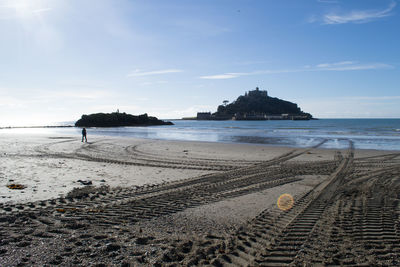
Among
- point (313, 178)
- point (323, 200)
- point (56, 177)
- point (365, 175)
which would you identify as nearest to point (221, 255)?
point (323, 200)

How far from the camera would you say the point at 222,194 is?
766 cm

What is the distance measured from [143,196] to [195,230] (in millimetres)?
2661

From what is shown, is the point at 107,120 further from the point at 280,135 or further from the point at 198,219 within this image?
the point at 198,219

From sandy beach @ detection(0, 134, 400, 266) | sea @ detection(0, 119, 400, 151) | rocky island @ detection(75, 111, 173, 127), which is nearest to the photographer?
sandy beach @ detection(0, 134, 400, 266)

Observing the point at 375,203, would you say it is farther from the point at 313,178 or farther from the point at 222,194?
the point at 222,194

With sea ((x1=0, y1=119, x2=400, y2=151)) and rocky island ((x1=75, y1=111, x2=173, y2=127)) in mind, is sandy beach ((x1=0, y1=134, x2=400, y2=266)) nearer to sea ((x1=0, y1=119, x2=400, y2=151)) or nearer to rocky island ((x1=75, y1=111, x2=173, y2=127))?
sea ((x1=0, y1=119, x2=400, y2=151))

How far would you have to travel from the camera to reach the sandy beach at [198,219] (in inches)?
157

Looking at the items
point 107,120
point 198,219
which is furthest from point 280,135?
point 107,120

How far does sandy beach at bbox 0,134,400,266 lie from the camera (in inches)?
157

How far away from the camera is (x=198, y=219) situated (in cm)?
562

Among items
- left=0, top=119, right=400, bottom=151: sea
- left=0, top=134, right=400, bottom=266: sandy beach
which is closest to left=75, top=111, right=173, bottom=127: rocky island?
left=0, top=119, right=400, bottom=151: sea

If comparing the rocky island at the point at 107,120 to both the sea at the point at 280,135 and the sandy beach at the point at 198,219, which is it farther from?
the sandy beach at the point at 198,219

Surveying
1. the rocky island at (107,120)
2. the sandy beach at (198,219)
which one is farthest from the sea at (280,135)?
the rocky island at (107,120)

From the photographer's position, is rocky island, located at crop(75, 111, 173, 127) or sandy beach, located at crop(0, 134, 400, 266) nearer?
sandy beach, located at crop(0, 134, 400, 266)
